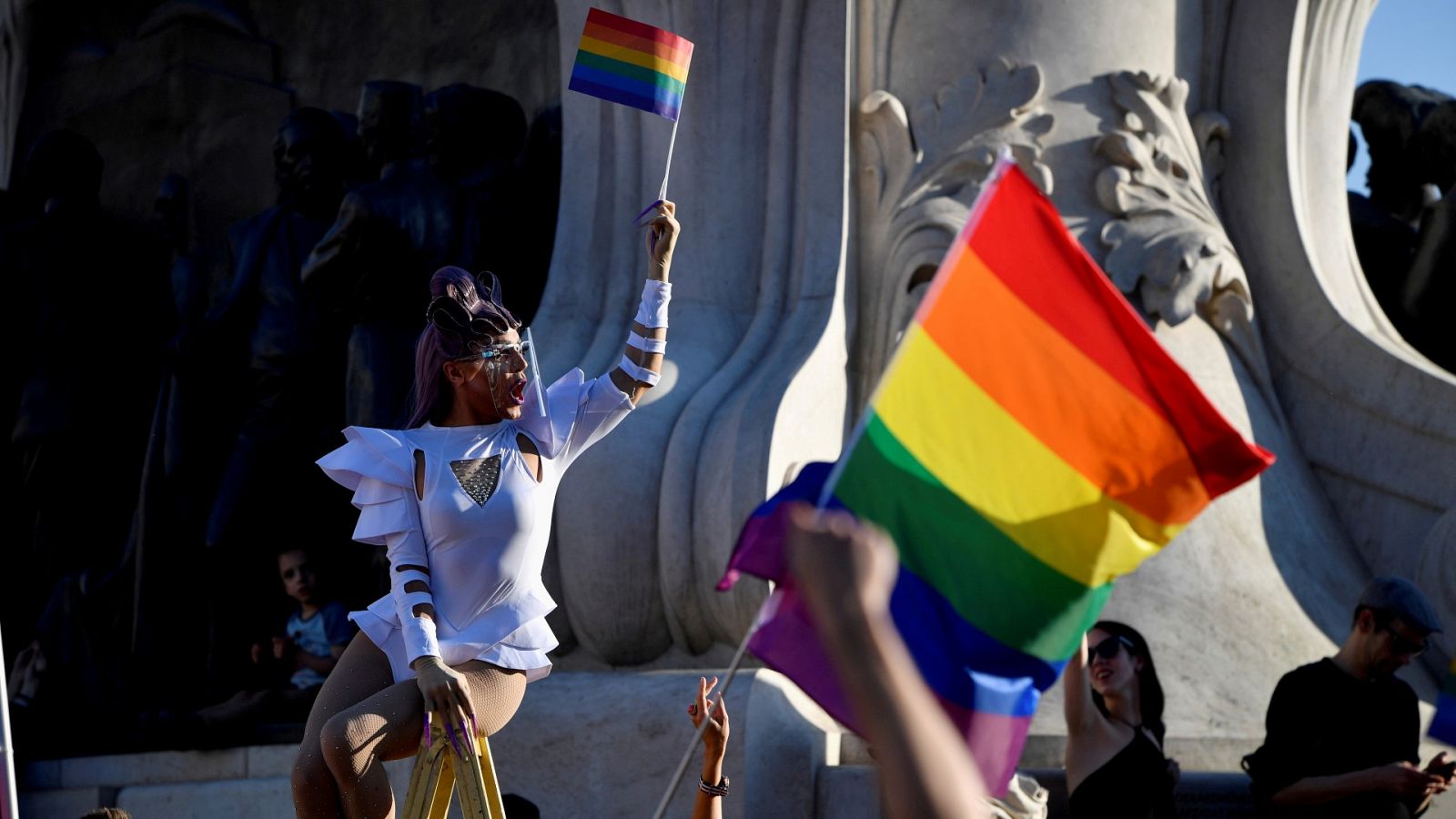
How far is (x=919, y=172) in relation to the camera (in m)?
7.70

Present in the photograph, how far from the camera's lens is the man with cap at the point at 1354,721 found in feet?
16.8

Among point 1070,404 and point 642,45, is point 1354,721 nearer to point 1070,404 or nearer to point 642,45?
point 642,45

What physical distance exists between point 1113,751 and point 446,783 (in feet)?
5.33

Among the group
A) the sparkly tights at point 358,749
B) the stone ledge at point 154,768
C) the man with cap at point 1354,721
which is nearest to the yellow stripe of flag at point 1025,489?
the sparkly tights at point 358,749

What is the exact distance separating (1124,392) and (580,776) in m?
3.85

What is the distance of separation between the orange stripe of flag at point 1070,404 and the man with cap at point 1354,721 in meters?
2.50

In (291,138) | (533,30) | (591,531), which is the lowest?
(591,531)

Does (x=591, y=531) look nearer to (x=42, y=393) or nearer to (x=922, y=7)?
(x=922, y=7)

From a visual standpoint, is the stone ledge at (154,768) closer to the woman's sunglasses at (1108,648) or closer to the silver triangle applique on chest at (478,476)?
the woman's sunglasses at (1108,648)

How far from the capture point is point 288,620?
797 cm

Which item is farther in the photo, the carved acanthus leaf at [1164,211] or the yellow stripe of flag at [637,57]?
the carved acanthus leaf at [1164,211]

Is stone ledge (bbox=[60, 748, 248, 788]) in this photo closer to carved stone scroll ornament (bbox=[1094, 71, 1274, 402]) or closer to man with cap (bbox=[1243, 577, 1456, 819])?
carved stone scroll ornament (bbox=[1094, 71, 1274, 402])

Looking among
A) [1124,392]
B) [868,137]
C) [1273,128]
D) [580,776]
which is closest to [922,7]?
[868,137]

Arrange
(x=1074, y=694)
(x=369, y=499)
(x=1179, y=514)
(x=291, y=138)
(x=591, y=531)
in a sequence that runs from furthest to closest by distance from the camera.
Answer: (x=291, y=138) < (x=591, y=531) < (x=1074, y=694) < (x=369, y=499) < (x=1179, y=514)
